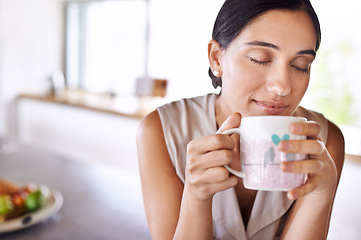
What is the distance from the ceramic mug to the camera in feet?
1.68

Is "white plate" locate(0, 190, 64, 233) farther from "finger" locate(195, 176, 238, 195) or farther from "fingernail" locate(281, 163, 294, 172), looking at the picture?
"fingernail" locate(281, 163, 294, 172)

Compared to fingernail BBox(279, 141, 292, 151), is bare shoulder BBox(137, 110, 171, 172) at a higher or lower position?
lower

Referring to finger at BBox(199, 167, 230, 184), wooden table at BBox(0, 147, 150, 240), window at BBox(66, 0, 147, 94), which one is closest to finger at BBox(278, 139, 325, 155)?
finger at BBox(199, 167, 230, 184)

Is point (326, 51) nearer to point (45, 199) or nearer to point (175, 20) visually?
point (175, 20)

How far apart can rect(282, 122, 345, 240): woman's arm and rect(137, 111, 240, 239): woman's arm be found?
0.11m

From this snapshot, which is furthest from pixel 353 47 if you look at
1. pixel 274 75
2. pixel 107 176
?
pixel 274 75

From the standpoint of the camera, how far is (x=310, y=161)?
529mm

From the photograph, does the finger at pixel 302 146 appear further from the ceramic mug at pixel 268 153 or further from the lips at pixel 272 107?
the lips at pixel 272 107

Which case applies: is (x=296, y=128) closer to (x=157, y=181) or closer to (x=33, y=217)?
(x=157, y=181)

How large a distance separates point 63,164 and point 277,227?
97 centimetres

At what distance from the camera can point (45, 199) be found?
1086mm

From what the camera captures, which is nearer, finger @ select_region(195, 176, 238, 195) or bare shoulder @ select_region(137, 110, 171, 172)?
finger @ select_region(195, 176, 238, 195)

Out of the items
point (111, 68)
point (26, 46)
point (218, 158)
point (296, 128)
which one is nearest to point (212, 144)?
point (218, 158)

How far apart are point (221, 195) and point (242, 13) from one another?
422mm
